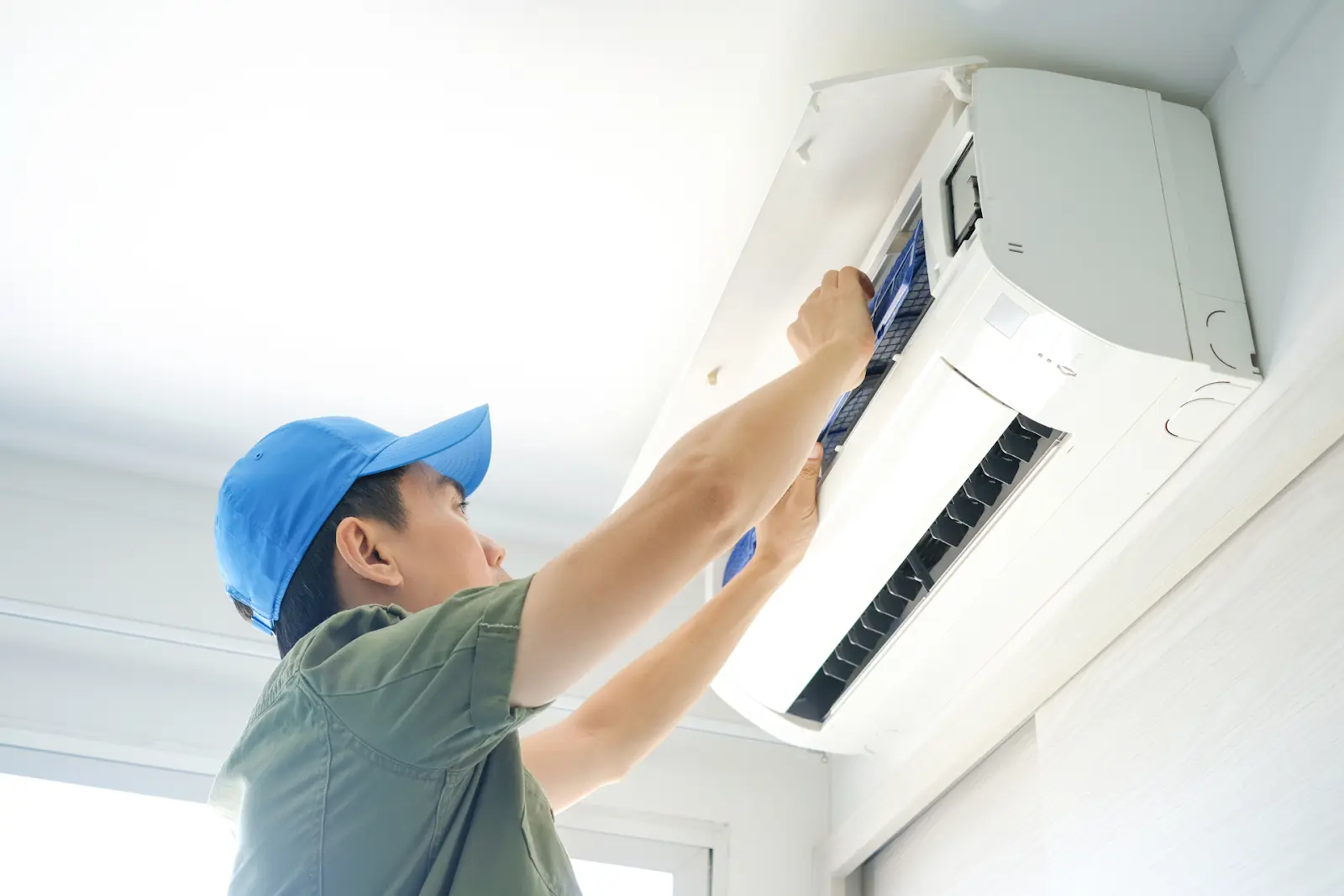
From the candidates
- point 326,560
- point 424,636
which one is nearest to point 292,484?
point 326,560

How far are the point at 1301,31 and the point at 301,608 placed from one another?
117cm

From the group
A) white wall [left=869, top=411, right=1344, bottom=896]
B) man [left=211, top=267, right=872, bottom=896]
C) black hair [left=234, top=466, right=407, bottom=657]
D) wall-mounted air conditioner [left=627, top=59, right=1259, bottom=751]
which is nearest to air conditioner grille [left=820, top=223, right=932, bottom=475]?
wall-mounted air conditioner [left=627, top=59, right=1259, bottom=751]

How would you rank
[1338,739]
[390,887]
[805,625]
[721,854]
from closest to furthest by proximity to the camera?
[390,887] → [1338,739] → [805,625] → [721,854]

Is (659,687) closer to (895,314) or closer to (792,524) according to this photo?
(792,524)

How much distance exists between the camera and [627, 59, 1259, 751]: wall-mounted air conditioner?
121 centimetres

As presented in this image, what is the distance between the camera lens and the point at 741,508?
3.29 ft

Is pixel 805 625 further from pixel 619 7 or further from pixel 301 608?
pixel 619 7

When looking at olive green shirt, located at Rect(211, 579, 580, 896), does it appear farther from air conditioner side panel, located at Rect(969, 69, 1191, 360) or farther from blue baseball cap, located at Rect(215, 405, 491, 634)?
air conditioner side panel, located at Rect(969, 69, 1191, 360)

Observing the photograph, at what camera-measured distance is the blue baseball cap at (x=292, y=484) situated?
4.12ft

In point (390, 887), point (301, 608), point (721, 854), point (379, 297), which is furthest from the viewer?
point (721, 854)

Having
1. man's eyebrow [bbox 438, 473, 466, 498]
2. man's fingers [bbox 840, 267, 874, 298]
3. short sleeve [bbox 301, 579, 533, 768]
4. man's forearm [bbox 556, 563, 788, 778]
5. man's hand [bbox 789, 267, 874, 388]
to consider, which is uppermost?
man's fingers [bbox 840, 267, 874, 298]

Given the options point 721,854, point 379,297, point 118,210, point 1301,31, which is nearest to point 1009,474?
point 1301,31

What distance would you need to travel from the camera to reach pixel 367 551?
1224 millimetres

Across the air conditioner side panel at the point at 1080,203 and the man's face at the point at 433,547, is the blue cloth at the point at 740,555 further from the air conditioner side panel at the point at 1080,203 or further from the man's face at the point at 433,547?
the air conditioner side panel at the point at 1080,203
